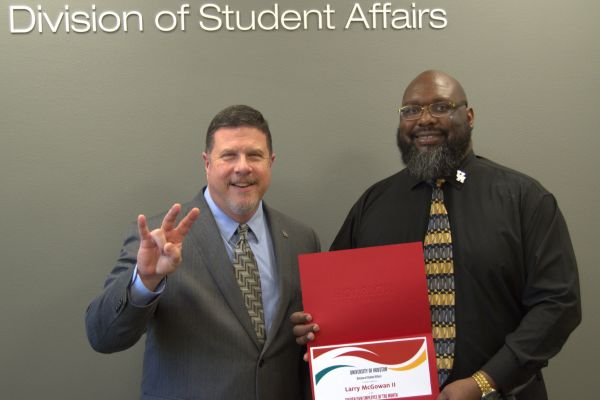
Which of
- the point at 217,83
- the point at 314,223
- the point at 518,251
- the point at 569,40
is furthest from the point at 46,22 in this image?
the point at 569,40

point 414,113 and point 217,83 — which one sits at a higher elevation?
point 217,83

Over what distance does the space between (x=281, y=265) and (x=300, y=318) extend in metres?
0.28

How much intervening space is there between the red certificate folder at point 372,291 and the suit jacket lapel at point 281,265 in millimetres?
167

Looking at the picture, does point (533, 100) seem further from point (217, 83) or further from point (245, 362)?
point (245, 362)

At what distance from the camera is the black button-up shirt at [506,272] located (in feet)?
6.96

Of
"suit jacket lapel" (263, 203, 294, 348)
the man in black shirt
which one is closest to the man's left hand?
the man in black shirt

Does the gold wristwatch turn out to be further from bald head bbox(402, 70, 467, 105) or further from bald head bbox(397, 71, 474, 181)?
bald head bbox(402, 70, 467, 105)

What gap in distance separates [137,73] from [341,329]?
1561 mm

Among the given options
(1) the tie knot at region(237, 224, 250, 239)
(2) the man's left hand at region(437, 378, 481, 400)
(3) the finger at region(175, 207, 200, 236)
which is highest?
(1) the tie knot at region(237, 224, 250, 239)

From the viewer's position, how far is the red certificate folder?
6.88 feet

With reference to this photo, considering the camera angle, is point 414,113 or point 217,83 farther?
point 217,83

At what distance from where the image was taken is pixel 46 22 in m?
2.82

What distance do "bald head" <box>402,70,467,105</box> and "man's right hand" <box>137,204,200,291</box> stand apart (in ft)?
3.41

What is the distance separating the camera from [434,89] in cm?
239
